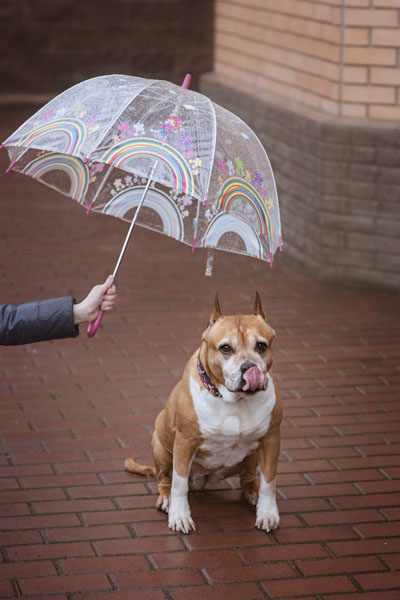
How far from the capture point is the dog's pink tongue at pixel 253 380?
368 cm

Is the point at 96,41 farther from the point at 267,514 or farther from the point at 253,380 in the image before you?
the point at 253,380

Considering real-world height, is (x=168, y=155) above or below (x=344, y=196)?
above

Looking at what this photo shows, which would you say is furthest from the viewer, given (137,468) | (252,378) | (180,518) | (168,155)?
(137,468)

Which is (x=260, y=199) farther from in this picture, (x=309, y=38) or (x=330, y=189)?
(x=309, y=38)

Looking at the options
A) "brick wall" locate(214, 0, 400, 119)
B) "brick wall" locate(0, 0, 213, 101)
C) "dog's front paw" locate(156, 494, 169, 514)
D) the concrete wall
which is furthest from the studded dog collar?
"brick wall" locate(0, 0, 213, 101)

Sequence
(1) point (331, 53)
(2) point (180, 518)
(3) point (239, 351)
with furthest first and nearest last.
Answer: (1) point (331, 53) < (2) point (180, 518) < (3) point (239, 351)

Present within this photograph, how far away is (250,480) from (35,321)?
1.45m

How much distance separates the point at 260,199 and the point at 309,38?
444 centimetres

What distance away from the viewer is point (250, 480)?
4.45 m

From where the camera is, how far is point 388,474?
4723 mm

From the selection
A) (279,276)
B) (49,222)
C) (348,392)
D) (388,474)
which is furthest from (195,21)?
(388,474)

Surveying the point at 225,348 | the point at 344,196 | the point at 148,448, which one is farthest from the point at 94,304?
the point at 344,196

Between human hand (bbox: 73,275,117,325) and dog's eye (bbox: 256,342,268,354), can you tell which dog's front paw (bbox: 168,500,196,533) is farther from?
human hand (bbox: 73,275,117,325)

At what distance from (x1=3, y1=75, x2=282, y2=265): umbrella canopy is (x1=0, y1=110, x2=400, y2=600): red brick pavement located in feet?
4.19
